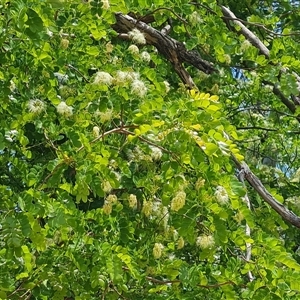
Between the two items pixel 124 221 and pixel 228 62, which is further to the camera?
pixel 228 62

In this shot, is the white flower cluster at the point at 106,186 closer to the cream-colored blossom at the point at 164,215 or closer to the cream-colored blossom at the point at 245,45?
the cream-colored blossom at the point at 164,215

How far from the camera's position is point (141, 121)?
1989mm

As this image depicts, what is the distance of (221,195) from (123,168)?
0.42 m

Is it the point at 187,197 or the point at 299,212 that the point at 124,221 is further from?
the point at 299,212

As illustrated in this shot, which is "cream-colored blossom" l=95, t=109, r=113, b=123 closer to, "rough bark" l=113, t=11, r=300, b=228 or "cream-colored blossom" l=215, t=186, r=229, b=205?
"cream-colored blossom" l=215, t=186, r=229, b=205

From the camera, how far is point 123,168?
224cm

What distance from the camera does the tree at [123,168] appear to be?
1.93 meters

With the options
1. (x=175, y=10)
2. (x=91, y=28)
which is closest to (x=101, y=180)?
(x=91, y=28)

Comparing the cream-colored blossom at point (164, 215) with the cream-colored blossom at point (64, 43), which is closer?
the cream-colored blossom at point (164, 215)

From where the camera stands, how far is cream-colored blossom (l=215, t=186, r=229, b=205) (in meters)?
1.91

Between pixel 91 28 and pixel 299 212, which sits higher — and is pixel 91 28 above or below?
above

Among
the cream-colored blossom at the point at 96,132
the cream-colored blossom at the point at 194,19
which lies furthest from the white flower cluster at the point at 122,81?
the cream-colored blossom at the point at 194,19

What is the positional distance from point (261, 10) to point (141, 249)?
183 centimetres

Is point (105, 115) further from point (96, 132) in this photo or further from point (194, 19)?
point (194, 19)
